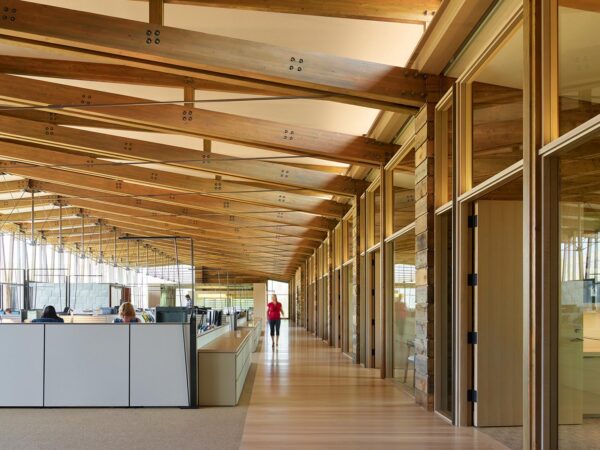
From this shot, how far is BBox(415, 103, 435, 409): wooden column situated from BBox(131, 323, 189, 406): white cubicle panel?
7.75 ft

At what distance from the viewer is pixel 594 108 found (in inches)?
159

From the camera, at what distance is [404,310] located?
9500mm

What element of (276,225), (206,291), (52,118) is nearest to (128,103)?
(52,118)

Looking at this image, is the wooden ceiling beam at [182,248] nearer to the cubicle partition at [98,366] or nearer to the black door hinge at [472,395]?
the cubicle partition at [98,366]

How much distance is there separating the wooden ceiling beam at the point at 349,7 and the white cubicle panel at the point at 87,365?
340cm

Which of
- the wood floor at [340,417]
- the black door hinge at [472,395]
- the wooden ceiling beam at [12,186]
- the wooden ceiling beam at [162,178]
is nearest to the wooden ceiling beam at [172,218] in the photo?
the wooden ceiling beam at [12,186]

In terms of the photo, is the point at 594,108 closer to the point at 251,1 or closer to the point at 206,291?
the point at 251,1

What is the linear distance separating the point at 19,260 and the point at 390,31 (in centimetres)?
1964

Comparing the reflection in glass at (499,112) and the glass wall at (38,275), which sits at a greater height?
the reflection in glass at (499,112)

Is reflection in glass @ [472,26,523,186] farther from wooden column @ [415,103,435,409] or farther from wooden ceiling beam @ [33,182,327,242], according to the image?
wooden ceiling beam @ [33,182,327,242]

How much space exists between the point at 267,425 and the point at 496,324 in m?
2.14

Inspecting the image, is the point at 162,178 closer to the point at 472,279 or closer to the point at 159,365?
the point at 159,365

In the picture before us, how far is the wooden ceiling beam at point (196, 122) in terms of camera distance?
926 centimetres

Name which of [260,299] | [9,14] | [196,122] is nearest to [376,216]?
[196,122]
